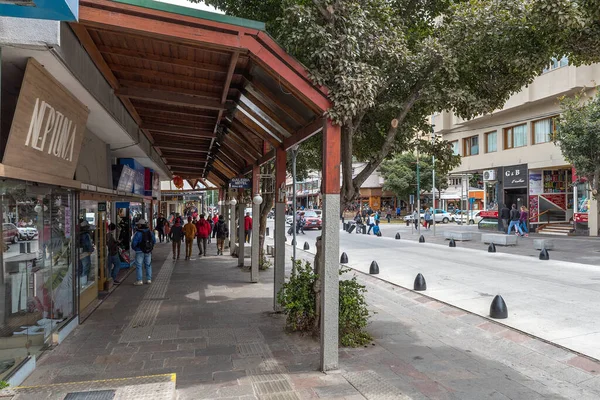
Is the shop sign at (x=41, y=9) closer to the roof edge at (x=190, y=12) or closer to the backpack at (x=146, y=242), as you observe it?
the roof edge at (x=190, y=12)

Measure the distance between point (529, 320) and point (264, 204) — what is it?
26.0 feet

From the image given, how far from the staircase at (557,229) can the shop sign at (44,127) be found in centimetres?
2516

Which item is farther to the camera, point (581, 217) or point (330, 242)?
point (581, 217)

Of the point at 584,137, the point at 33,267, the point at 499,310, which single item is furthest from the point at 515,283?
the point at 584,137

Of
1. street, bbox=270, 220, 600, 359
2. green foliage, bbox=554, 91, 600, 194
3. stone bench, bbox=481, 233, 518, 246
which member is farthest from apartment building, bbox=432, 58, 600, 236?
street, bbox=270, 220, 600, 359

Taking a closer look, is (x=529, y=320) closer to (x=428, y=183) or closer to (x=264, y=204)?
(x=264, y=204)

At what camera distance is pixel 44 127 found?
15.9 feet

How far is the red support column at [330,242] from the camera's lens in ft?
16.6

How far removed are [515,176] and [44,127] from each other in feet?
90.9

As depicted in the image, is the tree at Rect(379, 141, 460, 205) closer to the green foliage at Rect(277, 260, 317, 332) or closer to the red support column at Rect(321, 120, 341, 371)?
the green foliage at Rect(277, 260, 317, 332)

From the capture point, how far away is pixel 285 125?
6676 mm

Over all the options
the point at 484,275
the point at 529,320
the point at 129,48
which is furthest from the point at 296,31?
the point at 484,275

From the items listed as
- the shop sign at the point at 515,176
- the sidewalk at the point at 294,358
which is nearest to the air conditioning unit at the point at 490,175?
the shop sign at the point at 515,176

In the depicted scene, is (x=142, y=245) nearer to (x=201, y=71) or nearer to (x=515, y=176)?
(x=201, y=71)
